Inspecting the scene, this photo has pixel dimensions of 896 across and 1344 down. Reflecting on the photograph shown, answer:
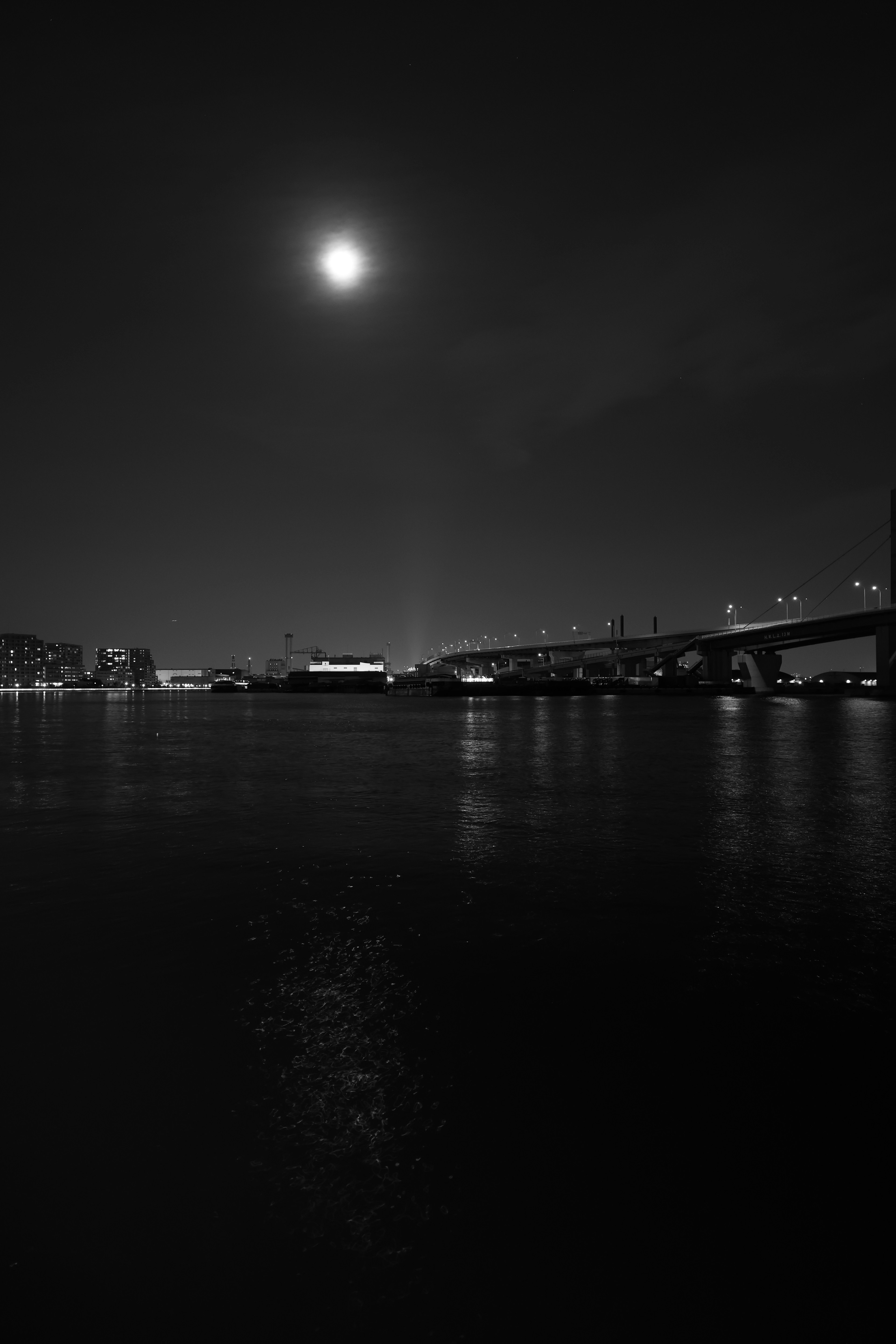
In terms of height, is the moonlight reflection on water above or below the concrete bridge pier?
below

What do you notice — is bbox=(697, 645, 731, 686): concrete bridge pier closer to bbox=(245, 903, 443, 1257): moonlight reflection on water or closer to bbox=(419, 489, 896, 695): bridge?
bbox=(419, 489, 896, 695): bridge

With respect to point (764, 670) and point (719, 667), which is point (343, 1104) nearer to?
point (764, 670)

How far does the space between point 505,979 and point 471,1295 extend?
9.04ft

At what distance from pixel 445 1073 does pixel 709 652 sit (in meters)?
105

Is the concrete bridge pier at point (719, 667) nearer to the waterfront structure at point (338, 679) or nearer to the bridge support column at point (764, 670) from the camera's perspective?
the bridge support column at point (764, 670)

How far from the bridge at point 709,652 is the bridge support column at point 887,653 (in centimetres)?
8

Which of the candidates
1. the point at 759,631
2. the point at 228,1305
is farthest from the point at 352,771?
the point at 759,631

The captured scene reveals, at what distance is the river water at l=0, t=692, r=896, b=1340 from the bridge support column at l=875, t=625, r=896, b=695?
7626cm

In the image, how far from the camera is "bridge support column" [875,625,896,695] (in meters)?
75.0

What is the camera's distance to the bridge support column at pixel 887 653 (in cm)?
7500

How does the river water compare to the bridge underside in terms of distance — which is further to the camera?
the bridge underside

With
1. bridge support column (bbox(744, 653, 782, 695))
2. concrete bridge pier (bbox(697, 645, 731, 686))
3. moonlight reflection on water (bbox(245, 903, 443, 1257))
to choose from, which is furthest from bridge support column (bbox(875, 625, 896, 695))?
moonlight reflection on water (bbox(245, 903, 443, 1257))

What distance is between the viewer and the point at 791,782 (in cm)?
1652

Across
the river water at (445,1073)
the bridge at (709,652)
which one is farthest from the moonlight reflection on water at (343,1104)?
the bridge at (709,652)
